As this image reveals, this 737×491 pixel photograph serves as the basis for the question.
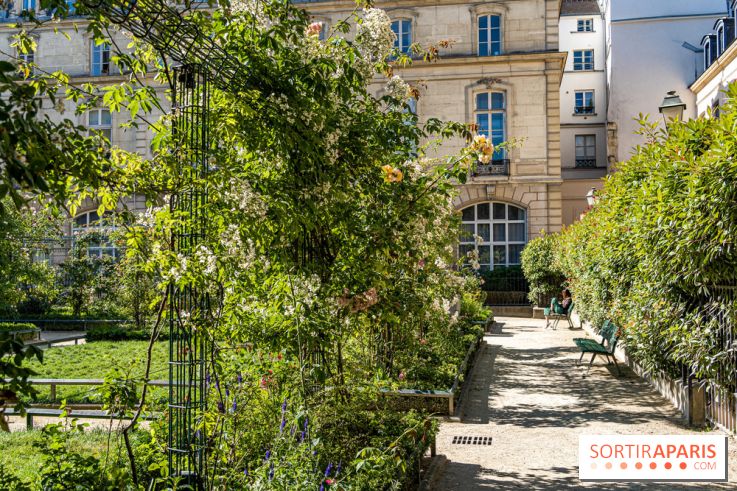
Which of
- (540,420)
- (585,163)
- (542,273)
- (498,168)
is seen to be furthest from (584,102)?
(540,420)

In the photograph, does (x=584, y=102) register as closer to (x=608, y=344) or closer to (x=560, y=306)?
(x=560, y=306)

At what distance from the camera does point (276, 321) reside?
16.0 ft

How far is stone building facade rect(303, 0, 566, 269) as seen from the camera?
3012cm

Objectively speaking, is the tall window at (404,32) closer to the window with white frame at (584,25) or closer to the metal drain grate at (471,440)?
the window with white frame at (584,25)

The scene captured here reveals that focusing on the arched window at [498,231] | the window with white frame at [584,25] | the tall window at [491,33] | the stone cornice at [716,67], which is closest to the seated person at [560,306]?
the arched window at [498,231]

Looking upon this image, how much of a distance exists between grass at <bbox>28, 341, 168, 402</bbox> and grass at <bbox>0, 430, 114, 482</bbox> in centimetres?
166

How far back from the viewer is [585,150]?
132 feet

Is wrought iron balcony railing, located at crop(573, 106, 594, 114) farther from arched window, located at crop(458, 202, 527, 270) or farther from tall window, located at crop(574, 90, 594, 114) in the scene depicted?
arched window, located at crop(458, 202, 527, 270)

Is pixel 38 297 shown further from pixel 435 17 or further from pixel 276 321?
pixel 276 321

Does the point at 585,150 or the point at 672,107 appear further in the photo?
the point at 585,150

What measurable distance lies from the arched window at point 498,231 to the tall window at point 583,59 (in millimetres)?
15081

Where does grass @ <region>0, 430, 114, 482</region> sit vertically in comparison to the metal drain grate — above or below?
above

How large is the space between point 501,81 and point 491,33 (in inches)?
83.3

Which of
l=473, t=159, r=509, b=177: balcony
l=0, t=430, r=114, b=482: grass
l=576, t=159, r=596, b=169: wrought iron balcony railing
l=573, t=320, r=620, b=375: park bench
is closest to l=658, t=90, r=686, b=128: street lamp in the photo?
l=573, t=320, r=620, b=375: park bench
